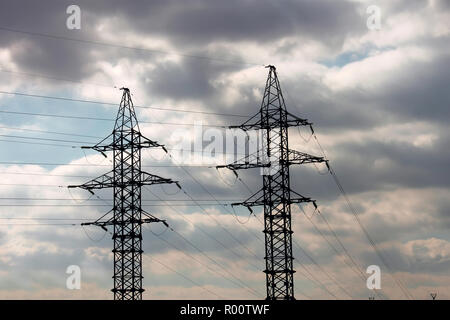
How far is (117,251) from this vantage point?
69.5 m
